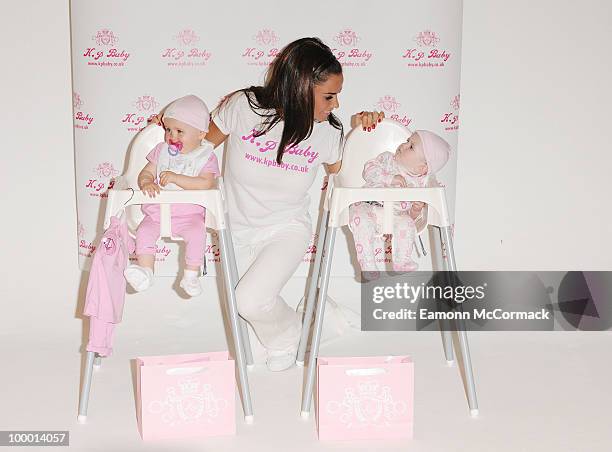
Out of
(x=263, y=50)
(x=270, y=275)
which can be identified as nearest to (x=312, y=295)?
(x=270, y=275)

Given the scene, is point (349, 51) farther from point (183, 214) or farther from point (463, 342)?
point (463, 342)

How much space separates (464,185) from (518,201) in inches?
9.2

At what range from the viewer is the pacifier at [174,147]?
2.44m

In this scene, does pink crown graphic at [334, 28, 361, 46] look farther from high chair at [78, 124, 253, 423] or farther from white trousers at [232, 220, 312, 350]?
high chair at [78, 124, 253, 423]

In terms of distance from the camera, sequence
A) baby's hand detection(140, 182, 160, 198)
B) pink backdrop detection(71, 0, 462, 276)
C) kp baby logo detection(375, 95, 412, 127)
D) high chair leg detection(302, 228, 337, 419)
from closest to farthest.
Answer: baby's hand detection(140, 182, 160, 198), high chair leg detection(302, 228, 337, 419), pink backdrop detection(71, 0, 462, 276), kp baby logo detection(375, 95, 412, 127)

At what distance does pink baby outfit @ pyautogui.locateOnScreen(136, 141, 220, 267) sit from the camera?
8.07ft

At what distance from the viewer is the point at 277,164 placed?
273 centimetres

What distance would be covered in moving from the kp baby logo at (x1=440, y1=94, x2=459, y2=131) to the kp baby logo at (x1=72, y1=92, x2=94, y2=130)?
4.29 feet

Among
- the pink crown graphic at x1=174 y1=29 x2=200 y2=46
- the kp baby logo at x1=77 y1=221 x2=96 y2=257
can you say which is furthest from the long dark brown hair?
the kp baby logo at x1=77 y1=221 x2=96 y2=257

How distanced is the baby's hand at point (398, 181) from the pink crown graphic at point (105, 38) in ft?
3.91

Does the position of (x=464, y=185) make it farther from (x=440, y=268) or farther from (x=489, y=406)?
(x=489, y=406)

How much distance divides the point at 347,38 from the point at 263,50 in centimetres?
31

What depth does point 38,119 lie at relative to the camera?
126 inches

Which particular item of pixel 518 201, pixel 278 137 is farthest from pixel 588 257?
pixel 278 137
